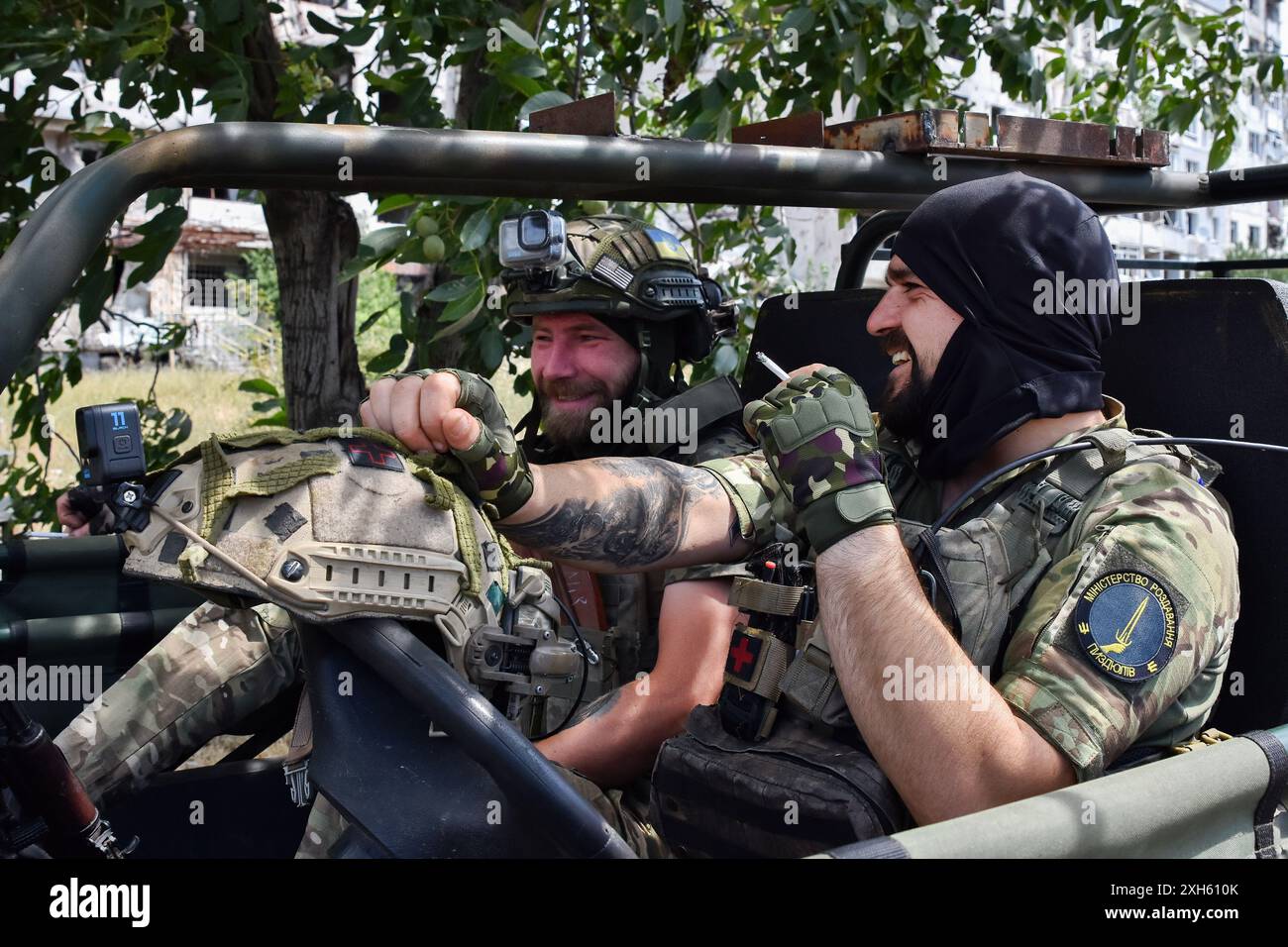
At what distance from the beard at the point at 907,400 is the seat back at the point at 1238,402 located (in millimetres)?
422

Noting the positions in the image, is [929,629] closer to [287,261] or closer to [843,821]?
[843,821]

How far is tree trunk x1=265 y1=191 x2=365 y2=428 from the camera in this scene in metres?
3.71

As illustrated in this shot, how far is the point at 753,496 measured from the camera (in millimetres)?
2301

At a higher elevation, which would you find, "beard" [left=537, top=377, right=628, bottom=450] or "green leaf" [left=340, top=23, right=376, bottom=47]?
"green leaf" [left=340, top=23, right=376, bottom=47]

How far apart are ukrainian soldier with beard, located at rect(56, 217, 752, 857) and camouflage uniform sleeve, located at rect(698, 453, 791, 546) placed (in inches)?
5.8

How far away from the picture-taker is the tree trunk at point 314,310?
371 cm

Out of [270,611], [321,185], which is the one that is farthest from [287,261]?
[321,185]

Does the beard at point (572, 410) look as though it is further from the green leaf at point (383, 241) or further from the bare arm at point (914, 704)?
the bare arm at point (914, 704)

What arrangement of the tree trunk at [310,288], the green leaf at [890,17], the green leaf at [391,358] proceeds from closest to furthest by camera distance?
the green leaf at [890,17] → the green leaf at [391,358] → the tree trunk at [310,288]

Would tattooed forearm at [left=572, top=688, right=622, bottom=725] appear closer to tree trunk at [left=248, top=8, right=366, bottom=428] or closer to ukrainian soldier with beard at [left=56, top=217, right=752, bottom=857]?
ukrainian soldier with beard at [left=56, top=217, right=752, bottom=857]

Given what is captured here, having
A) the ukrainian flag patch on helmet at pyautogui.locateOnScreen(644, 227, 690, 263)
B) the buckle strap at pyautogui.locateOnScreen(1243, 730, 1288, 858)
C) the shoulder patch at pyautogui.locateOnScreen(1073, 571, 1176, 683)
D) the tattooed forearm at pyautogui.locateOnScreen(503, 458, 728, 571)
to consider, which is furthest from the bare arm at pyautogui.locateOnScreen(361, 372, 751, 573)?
the buckle strap at pyautogui.locateOnScreen(1243, 730, 1288, 858)

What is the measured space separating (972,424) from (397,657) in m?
0.99

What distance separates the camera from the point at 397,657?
4.98ft

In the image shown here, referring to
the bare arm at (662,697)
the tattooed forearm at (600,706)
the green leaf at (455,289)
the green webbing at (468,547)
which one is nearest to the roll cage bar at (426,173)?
the green webbing at (468,547)
